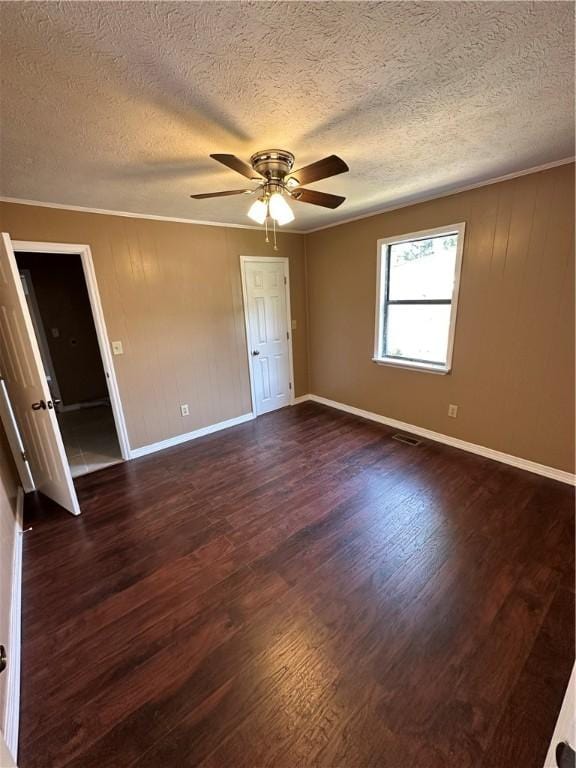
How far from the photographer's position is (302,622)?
5.24 ft

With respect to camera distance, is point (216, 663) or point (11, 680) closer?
point (11, 680)

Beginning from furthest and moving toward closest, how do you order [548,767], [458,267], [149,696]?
1. [458,267]
2. [149,696]
3. [548,767]

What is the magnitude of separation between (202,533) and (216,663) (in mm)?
898

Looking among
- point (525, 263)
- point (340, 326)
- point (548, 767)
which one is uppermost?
point (525, 263)

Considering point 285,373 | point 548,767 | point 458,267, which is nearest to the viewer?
point 548,767

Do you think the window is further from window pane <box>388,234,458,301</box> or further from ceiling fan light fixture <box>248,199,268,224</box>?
ceiling fan light fixture <box>248,199,268,224</box>

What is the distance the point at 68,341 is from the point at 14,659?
4837mm

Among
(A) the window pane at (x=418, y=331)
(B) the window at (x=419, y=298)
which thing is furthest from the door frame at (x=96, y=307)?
(A) the window pane at (x=418, y=331)

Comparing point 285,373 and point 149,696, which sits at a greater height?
point 285,373

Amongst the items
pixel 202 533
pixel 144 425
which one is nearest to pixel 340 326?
pixel 144 425

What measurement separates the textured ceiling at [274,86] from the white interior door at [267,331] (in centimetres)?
178

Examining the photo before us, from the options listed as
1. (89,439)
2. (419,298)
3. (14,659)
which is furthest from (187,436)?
(419,298)

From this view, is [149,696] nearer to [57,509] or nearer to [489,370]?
[57,509]

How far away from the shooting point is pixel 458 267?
2883 millimetres
